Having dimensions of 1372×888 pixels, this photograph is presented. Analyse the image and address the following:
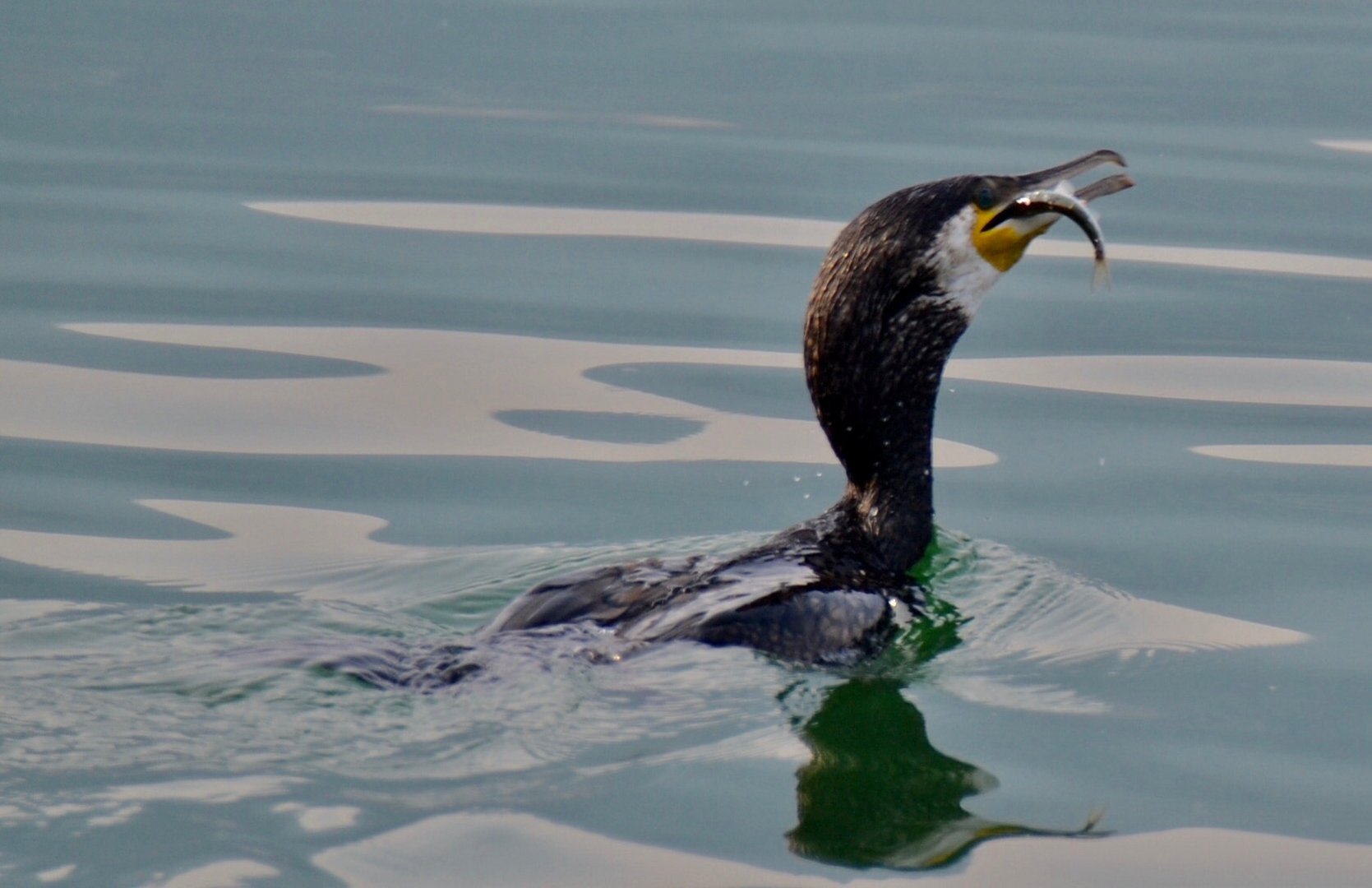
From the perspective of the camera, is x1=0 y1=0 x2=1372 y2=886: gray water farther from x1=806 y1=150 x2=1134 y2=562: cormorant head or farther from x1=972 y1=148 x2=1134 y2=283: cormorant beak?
x1=972 y1=148 x2=1134 y2=283: cormorant beak

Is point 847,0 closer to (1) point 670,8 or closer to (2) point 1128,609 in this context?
(1) point 670,8

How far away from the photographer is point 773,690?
5.39m

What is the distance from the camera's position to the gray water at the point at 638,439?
4848mm

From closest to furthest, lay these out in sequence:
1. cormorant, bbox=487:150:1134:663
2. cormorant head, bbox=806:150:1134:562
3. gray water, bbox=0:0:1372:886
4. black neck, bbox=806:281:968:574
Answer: gray water, bbox=0:0:1372:886 → cormorant, bbox=487:150:1134:663 → cormorant head, bbox=806:150:1134:562 → black neck, bbox=806:281:968:574

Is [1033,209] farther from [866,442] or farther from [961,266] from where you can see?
[866,442]

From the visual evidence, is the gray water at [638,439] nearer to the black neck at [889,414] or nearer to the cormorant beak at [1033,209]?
the black neck at [889,414]

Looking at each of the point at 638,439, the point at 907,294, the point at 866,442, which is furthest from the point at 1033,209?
the point at 638,439

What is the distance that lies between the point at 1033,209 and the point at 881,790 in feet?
6.35

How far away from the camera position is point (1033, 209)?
20.4 ft

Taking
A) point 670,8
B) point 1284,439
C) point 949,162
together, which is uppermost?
point 670,8

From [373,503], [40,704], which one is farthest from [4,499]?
[40,704]

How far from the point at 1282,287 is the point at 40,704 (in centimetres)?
594

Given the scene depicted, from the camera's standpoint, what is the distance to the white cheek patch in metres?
6.14

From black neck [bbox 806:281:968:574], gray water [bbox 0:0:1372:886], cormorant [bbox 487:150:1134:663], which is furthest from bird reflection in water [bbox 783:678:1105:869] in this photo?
black neck [bbox 806:281:968:574]
